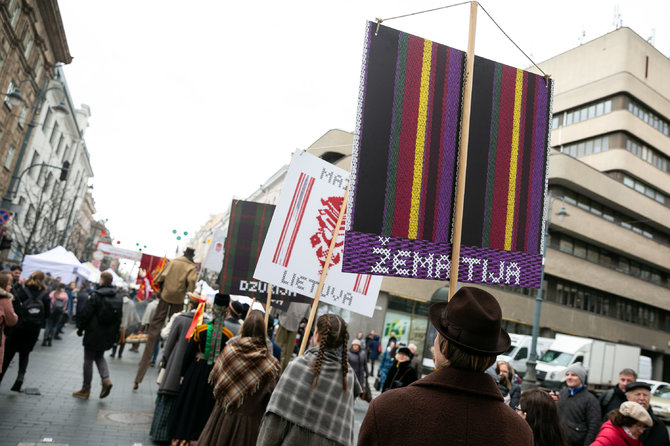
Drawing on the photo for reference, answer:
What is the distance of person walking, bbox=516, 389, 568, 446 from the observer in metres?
3.73

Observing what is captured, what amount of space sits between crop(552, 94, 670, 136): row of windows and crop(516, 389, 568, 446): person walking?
4343cm

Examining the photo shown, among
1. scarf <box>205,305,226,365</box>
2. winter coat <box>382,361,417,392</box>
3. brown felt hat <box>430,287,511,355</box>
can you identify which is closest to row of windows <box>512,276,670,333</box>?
winter coat <box>382,361,417,392</box>

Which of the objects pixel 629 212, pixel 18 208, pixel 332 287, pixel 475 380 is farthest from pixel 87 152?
pixel 475 380

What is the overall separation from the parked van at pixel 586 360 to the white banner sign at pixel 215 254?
16.8 metres

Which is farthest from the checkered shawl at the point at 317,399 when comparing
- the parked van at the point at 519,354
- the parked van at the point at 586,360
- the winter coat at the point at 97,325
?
the parked van at the point at 586,360

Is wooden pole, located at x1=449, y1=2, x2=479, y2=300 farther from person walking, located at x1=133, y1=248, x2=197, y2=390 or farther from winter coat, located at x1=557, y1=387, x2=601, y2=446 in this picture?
person walking, located at x1=133, y1=248, x2=197, y2=390

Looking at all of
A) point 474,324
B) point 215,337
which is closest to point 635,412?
point 474,324

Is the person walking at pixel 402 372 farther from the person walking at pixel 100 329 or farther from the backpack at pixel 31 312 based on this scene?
the backpack at pixel 31 312

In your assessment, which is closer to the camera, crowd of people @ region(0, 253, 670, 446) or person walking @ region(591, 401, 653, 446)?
crowd of people @ region(0, 253, 670, 446)

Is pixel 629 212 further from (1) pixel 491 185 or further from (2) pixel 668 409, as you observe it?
(1) pixel 491 185

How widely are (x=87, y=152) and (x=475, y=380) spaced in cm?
6287

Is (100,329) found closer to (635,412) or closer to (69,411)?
(69,411)

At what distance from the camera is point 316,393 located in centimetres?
349

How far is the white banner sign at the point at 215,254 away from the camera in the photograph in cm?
1293
